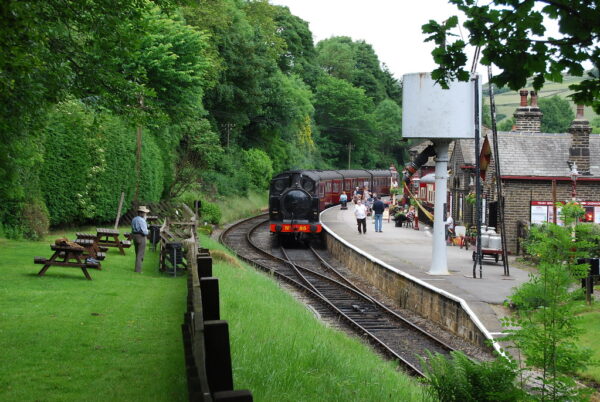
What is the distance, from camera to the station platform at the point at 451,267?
54.6 ft

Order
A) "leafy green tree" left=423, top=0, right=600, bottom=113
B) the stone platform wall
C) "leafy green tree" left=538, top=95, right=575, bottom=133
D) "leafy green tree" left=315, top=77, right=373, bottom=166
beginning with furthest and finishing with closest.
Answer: "leafy green tree" left=538, top=95, right=575, bottom=133, "leafy green tree" left=315, top=77, right=373, bottom=166, the stone platform wall, "leafy green tree" left=423, top=0, right=600, bottom=113

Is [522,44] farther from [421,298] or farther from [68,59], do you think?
[421,298]

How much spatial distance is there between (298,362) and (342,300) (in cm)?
1055

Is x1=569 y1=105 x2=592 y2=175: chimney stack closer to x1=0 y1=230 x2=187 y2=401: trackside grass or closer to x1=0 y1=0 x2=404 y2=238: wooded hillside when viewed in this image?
x1=0 y1=0 x2=404 y2=238: wooded hillside

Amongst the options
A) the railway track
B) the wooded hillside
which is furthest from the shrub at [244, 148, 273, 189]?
the railway track

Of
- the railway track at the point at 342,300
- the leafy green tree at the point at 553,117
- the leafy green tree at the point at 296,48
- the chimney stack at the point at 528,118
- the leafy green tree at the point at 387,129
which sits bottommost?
the railway track at the point at 342,300

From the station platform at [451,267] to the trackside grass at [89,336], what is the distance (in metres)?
4.55

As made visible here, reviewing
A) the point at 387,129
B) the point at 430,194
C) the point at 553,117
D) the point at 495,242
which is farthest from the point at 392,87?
the point at 495,242

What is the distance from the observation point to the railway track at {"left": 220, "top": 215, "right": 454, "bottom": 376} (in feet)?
48.2

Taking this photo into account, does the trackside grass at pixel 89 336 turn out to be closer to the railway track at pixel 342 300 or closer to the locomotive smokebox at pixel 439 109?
the railway track at pixel 342 300

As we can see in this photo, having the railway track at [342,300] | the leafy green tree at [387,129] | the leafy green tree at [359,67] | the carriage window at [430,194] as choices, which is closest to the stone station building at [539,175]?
the railway track at [342,300]

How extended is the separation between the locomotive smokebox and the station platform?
4.01 m

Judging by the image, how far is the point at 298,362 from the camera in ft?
31.0

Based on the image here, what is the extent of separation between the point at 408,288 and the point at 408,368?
6.17 meters
